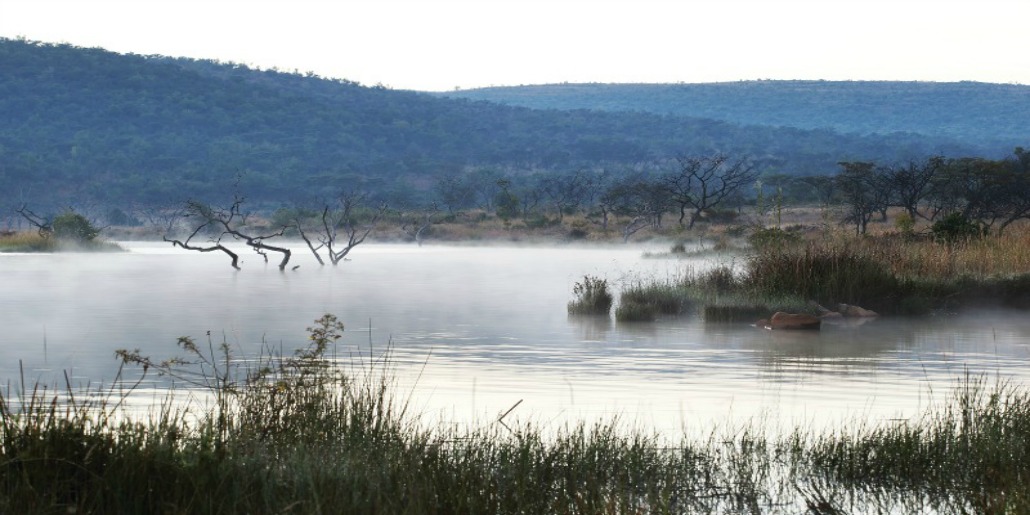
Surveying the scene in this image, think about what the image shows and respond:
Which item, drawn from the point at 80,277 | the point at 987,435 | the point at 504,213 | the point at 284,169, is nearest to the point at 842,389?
the point at 987,435

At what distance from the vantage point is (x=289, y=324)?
22125mm

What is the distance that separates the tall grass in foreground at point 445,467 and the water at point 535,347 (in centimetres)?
102

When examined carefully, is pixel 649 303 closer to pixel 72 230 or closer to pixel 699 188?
pixel 72 230

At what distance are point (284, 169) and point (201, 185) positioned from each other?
42.6 feet

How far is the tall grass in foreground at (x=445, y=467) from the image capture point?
6.20 meters

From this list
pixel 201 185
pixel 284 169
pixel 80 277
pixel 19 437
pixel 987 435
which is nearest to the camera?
pixel 19 437

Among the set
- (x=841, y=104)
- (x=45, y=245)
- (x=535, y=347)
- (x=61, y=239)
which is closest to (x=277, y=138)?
(x=61, y=239)

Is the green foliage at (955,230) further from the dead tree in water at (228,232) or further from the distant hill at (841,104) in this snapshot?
the distant hill at (841,104)

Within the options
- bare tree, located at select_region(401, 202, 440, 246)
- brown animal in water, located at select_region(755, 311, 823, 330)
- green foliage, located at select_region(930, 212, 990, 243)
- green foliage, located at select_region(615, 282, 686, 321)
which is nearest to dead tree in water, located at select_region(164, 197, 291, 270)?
bare tree, located at select_region(401, 202, 440, 246)

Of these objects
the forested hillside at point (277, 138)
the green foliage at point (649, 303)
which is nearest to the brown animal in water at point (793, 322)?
the green foliage at point (649, 303)

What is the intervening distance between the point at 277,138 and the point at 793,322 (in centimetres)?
12040

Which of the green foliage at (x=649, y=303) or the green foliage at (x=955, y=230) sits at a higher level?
the green foliage at (x=955, y=230)

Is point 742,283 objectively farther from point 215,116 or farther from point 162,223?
point 215,116

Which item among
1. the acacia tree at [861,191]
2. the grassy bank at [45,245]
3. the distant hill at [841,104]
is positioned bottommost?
the grassy bank at [45,245]
